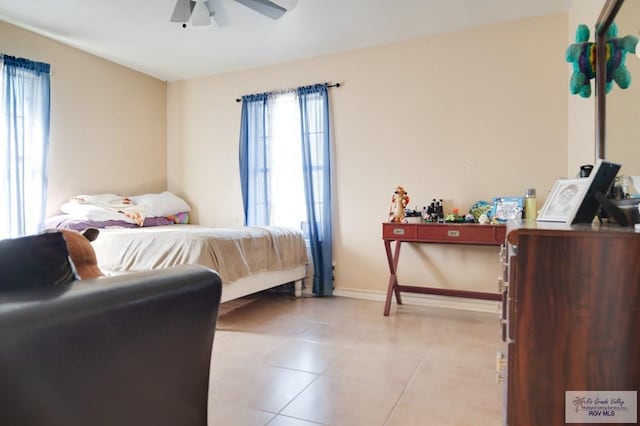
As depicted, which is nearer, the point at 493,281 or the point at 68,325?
the point at 68,325

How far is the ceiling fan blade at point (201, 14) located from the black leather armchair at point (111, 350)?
2296 mm

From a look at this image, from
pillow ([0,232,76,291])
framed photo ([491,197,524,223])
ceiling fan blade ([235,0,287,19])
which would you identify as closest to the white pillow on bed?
ceiling fan blade ([235,0,287,19])

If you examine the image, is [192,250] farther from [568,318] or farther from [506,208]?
[506,208]

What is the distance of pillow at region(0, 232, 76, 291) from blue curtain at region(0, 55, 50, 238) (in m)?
2.72

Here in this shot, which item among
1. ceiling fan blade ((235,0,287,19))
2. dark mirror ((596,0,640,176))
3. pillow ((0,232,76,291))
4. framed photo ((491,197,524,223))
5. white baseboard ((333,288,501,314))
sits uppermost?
ceiling fan blade ((235,0,287,19))

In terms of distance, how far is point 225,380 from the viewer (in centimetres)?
192

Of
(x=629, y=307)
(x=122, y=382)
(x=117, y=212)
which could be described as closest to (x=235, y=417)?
(x=122, y=382)

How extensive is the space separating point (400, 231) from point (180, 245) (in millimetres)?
1677

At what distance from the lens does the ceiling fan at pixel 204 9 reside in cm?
261

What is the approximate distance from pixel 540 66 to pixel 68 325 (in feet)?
11.3

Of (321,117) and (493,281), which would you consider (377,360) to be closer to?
(493,281)

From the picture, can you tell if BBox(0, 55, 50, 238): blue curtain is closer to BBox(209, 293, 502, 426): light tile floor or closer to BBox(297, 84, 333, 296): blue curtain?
BBox(209, 293, 502, 426): light tile floor

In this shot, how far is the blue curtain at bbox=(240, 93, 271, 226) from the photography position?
398 centimetres

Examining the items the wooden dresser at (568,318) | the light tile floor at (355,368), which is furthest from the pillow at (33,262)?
the wooden dresser at (568,318)
